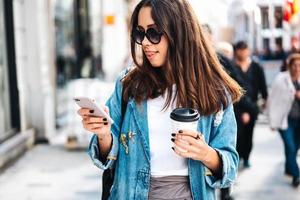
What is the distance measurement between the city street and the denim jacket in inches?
161

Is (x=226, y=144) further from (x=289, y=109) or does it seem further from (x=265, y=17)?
(x=265, y=17)

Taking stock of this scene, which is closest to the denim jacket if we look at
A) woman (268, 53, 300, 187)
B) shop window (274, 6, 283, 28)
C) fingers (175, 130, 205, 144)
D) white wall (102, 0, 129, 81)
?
fingers (175, 130, 205, 144)

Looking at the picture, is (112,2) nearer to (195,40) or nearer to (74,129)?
(74,129)

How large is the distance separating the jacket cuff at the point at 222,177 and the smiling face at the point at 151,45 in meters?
0.44

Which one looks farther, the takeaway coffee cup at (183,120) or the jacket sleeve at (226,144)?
the jacket sleeve at (226,144)

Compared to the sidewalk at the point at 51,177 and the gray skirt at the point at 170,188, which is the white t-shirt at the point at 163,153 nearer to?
the gray skirt at the point at 170,188

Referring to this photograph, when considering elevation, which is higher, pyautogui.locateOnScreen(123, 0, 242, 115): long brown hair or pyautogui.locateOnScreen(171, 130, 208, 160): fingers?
pyautogui.locateOnScreen(123, 0, 242, 115): long brown hair

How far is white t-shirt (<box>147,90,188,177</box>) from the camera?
7.37ft

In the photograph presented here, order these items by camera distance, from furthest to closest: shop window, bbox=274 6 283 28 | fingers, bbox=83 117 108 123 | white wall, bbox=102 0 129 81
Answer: shop window, bbox=274 6 283 28, white wall, bbox=102 0 129 81, fingers, bbox=83 117 108 123

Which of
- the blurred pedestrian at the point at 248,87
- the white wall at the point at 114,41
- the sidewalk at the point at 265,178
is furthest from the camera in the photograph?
the white wall at the point at 114,41

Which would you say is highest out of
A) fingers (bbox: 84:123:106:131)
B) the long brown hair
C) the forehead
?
the forehead

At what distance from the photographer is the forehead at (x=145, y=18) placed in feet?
7.42

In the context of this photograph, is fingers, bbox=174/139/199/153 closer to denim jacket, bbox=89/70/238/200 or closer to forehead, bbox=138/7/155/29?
denim jacket, bbox=89/70/238/200

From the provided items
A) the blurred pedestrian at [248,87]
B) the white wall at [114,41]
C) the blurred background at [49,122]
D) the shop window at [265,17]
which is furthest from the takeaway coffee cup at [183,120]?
the shop window at [265,17]
